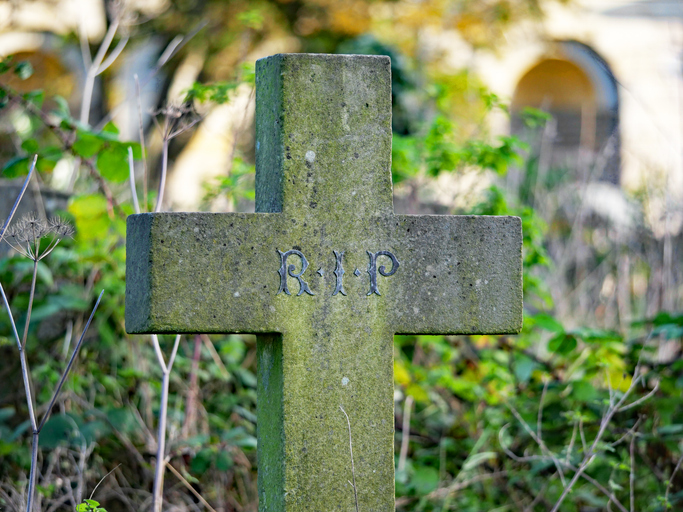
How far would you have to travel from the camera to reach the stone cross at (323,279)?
1.95 m

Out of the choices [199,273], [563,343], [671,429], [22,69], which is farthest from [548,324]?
[22,69]

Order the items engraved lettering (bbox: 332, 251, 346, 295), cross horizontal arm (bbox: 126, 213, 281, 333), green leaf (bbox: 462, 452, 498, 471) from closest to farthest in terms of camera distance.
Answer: cross horizontal arm (bbox: 126, 213, 281, 333) < engraved lettering (bbox: 332, 251, 346, 295) < green leaf (bbox: 462, 452, 498, 471)

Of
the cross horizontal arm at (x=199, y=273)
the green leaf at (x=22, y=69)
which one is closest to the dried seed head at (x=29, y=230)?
the cross horizontal arm at (x=199, y=273)

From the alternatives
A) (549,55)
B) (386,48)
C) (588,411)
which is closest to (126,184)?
(386,48)

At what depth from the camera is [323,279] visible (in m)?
2.01

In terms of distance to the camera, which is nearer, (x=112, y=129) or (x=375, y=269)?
(x=375, y=269)

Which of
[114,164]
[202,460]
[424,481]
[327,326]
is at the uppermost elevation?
[114,164]

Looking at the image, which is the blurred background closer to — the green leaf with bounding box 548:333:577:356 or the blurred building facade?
the green leaf with bounding box 548:333:577:356

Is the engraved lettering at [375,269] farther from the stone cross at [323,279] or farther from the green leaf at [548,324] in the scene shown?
the green leaf at [548,324]

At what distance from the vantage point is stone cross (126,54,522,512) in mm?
1951

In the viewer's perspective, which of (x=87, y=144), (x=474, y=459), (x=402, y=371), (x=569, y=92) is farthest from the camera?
(x=569, y=92)

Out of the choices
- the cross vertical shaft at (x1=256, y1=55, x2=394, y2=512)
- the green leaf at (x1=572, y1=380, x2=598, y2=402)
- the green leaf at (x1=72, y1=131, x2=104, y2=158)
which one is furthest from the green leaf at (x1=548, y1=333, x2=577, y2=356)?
the green leaf at (x1=72, y1=131, x2=104, y2=158)

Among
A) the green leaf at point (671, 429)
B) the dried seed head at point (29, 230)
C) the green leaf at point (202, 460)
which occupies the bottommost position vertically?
the green leaf at point (202, 460)

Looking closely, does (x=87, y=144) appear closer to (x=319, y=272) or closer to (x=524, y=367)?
(x=319, y=272)
